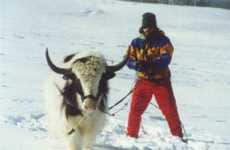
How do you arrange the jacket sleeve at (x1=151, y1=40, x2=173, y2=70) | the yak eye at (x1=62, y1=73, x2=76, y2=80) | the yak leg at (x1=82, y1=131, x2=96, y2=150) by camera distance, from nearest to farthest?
the yak eye at (x1=62, y1=73, x2=76, y2=80)
the yak leg at (x1=82, y1=131, x2=96, y2=150)
the jacket sleeve at (x1=151, y1=40, x2=173, y2=70)

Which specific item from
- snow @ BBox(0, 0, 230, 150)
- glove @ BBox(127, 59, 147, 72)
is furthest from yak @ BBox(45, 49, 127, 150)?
glove @ BBox(127, 59, 147, 72)

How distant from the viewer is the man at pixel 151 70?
6.75 metres

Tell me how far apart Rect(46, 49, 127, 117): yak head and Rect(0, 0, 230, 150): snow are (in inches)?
23.0

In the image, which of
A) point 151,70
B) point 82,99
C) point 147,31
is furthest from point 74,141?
point 147,31

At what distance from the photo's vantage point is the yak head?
5570 millimetres

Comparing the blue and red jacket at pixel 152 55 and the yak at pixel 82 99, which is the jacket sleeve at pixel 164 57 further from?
the yak at pixel 82 99

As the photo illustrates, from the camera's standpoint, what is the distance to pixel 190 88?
13.5 meters

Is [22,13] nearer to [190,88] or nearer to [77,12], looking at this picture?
[77,12]

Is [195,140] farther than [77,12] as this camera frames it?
No

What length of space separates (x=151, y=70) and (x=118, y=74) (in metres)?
7.38

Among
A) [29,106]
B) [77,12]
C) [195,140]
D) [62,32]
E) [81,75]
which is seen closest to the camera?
[81,75]

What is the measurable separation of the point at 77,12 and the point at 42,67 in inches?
976

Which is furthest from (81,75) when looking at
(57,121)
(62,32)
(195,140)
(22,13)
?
(22,13)

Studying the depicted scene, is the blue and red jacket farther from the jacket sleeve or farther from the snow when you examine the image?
the snow
